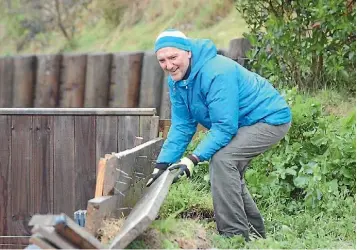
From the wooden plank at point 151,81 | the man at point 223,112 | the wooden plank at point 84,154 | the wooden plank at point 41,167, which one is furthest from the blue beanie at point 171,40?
the wooden plank at point 151,81

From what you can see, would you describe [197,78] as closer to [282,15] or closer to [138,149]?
[138,149]

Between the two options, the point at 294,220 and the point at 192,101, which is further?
the point at 294,220

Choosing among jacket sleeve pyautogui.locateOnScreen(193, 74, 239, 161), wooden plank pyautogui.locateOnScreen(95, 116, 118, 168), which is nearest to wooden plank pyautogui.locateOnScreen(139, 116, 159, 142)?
wooden plank pyautogui.locateOnScreen(95, 116, 118, 168)

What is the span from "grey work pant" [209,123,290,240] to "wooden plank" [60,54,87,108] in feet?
26.9

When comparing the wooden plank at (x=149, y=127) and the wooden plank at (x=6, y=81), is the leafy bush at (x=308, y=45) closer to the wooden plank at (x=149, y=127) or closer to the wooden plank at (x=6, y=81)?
the wooden plank at (x=149, y=127)

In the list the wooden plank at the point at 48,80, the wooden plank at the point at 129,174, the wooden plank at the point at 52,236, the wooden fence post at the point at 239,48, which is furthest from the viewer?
the wooden plank at the point at 48,80

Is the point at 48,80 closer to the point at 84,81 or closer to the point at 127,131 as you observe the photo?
the point at 84,81

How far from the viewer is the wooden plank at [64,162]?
858 centimetres

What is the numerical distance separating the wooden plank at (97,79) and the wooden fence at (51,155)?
508 centimetres

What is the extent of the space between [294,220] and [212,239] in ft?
4.27

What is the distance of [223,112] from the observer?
18.7 ft

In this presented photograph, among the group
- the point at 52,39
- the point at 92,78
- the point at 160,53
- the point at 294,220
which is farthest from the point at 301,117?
the point at 52,39

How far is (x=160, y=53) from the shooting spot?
5801 millimetres

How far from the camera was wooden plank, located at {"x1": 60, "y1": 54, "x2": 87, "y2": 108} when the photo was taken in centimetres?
1398
